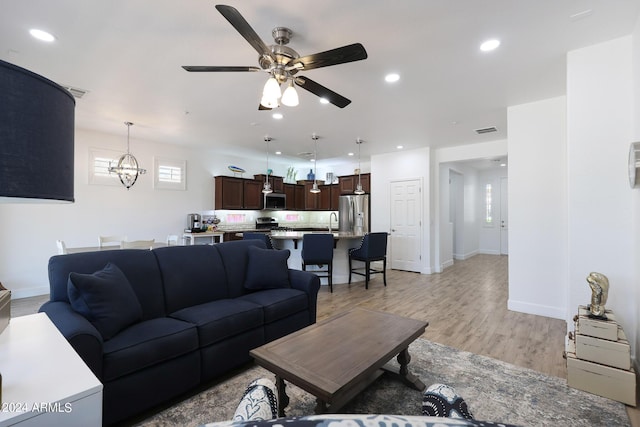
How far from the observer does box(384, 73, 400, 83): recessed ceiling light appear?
3.12 m

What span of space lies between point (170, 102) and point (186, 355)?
3260 millimetres

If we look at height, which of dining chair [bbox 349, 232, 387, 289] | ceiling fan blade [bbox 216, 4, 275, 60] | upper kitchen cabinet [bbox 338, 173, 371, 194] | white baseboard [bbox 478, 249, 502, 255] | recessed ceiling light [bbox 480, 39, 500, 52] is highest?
recessed ceiling light [bbox 480, 39, 500, 52]

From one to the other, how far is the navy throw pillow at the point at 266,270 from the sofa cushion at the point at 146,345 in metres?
0.91

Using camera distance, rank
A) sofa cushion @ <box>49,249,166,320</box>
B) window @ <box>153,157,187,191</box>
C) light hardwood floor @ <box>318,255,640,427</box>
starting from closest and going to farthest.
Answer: sofa cushion @ <box>49,249,166,320</box> → light hardwood floor @ <box>318,255,640,427</box> → window @ <box>153,157,187,191</box>

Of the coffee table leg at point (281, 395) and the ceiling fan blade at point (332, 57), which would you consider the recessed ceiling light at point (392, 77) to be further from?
the coffee table leg at point (281, 395)

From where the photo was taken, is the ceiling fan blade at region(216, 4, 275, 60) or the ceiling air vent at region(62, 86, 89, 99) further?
the ceiling air vent at region(62, 86, 89, 99)

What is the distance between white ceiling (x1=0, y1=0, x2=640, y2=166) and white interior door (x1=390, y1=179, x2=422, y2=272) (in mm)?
2239

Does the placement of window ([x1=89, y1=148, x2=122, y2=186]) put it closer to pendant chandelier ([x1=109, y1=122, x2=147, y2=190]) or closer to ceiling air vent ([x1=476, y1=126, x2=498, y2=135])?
pendant chandelier ([x1=109, y1=122, x2=147, y2=190])

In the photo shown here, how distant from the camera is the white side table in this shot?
2.52 ft

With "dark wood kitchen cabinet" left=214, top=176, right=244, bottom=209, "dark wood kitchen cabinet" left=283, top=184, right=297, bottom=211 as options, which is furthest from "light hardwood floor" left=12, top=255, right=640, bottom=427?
"dark wood kitchen cabinet" left=283, top=184, right=297, bottom=211

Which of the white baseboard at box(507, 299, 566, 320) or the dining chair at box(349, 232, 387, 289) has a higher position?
the dining chair at box(349, 232, 387, 289)

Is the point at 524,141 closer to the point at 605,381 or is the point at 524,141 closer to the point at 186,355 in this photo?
the point at 605,381

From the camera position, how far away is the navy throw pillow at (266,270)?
Answer: 2.98 metres

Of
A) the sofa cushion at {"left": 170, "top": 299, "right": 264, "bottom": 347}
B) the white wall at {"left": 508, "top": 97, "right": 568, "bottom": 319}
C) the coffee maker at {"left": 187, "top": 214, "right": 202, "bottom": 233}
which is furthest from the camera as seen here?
the coffee maker at {"left": 187, "top": 214, "right": 202, "bottom": 233}
